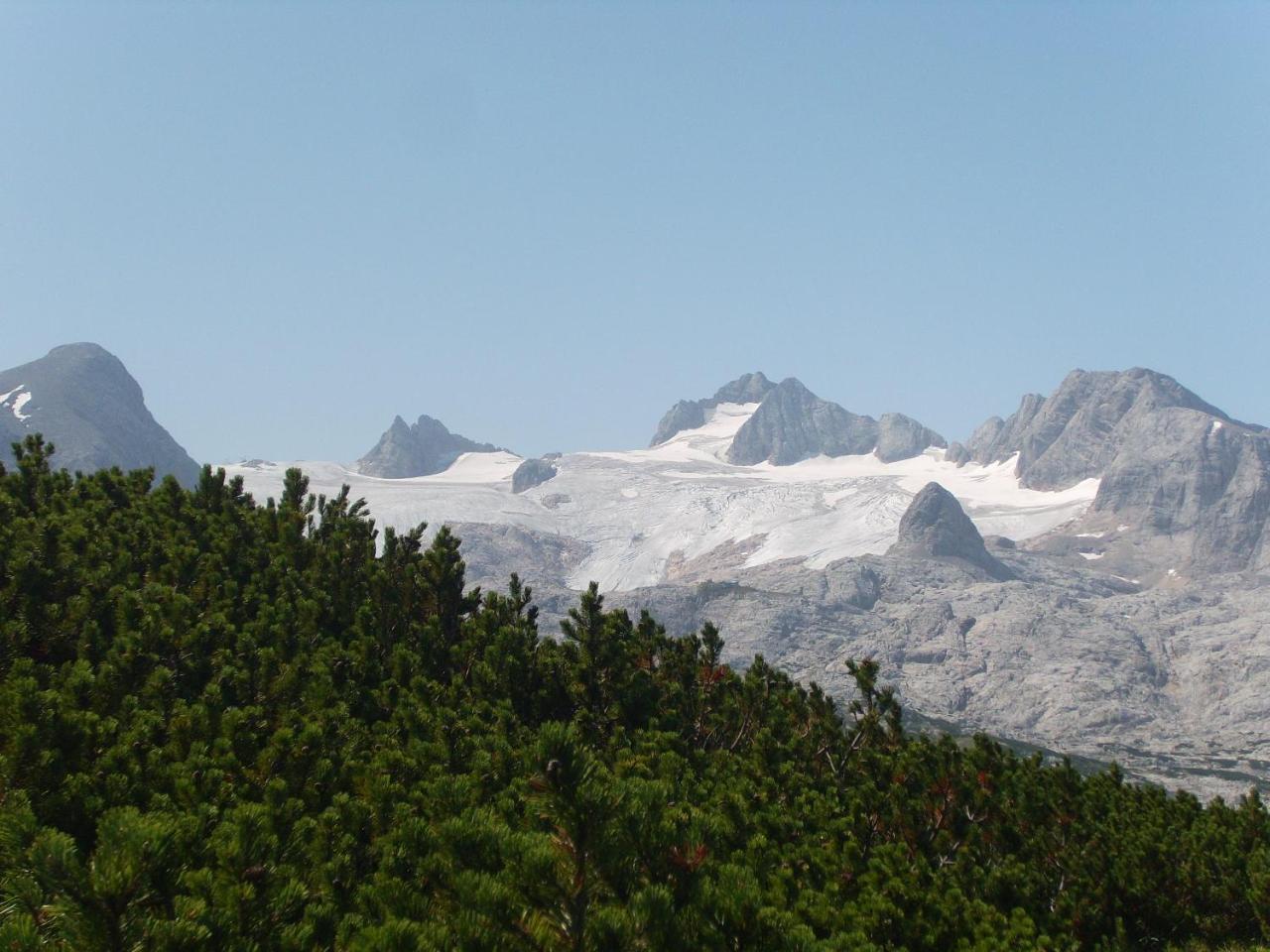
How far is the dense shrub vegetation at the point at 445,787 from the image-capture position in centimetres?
804

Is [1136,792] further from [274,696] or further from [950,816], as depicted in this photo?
[274,696]

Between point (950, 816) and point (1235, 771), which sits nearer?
point (950, 816)

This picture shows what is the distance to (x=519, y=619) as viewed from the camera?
97.8 ft

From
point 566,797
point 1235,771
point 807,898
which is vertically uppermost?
point 566,797

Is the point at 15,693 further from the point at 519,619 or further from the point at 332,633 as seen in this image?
the point at 519,619

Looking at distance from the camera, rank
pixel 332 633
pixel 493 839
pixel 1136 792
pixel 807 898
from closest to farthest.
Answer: pixel 493 839 < pixel 807 898 < pixel 332 633 < pixel 1136 792

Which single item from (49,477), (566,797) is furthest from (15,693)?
(49,477)

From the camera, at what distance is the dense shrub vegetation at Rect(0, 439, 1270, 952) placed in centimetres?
804

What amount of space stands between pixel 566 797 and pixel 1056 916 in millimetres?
18558

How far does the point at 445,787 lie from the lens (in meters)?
13.6

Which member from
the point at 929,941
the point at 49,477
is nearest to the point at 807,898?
the point at 929,941

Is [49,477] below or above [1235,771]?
above

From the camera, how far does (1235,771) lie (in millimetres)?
150500

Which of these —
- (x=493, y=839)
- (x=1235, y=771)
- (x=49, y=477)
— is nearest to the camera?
(x=493, y=839)
